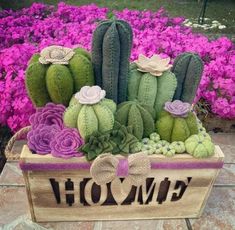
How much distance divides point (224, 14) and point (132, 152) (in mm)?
5923

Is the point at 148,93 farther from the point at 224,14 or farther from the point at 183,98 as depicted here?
the point at 224,14

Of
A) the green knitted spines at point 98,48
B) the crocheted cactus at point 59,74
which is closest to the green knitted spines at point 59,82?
the crocheted cactus at point 59,74

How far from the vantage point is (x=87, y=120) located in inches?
48.6

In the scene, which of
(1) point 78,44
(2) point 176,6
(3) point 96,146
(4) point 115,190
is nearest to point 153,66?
(3) point 96,146

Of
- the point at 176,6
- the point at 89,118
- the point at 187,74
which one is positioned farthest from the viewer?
the point at 176,6

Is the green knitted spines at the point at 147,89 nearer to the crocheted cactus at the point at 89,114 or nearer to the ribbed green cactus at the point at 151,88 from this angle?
the ribbed green cactus at the point at 151,88

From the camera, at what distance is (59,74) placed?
129 cm

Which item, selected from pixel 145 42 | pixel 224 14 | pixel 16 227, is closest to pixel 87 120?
pixel 16 227

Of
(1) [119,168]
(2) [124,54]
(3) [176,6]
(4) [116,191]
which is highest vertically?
(2) [124,54]

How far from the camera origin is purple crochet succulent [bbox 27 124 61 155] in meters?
1.27

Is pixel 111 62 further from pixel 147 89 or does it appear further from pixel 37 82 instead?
pixel 37 82

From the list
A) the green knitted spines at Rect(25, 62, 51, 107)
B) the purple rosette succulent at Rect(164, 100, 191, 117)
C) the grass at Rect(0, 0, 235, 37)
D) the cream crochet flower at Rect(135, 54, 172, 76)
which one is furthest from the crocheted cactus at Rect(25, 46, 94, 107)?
the grass at Rect(0, 0, 235, 37)

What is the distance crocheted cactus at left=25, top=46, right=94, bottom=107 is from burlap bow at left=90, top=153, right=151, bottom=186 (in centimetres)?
32

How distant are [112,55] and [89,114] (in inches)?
9.6
